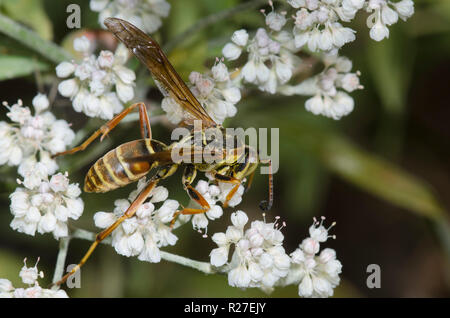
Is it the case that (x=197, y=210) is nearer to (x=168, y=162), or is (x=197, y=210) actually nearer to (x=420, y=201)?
(x=168, y=162)

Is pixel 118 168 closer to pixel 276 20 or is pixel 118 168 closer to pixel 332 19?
pixel 276 20

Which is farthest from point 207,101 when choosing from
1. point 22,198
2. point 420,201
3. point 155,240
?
point 420,201

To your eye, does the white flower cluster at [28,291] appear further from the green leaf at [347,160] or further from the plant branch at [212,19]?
the green leaf at [347,160]

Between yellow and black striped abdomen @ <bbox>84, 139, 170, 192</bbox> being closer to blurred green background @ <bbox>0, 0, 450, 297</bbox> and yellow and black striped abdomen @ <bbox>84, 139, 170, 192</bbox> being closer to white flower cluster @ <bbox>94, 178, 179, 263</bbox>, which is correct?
white flower cluster @ <bbox>94, 178, 179, 263</bbox>

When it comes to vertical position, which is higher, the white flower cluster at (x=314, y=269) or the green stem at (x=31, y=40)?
the green stem at (x=31, y=40)

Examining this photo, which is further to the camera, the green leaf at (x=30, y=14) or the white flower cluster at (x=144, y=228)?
the green leaf at (x=30, y=14)

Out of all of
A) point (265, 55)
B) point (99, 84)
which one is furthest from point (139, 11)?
point (265, 55)

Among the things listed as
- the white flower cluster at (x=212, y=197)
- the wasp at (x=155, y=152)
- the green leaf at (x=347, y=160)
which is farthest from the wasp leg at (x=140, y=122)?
the green leaf at (x=347, y=160)
